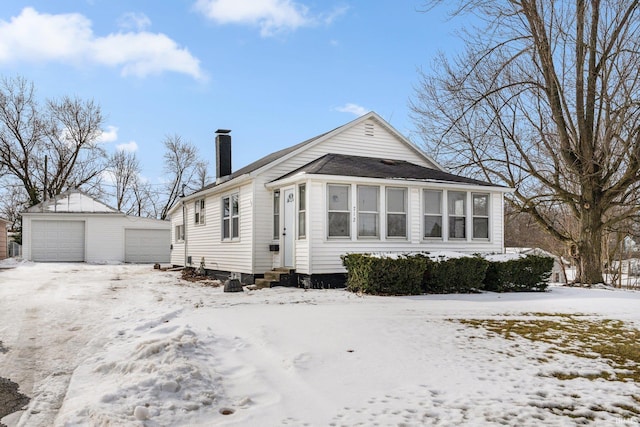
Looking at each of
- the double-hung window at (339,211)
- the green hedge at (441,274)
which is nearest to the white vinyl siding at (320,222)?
the double-hung window at (339,211)

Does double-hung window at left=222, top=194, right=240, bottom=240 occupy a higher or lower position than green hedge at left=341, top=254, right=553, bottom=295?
higher

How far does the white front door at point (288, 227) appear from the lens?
1292 centimetres

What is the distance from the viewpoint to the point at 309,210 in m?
12.1

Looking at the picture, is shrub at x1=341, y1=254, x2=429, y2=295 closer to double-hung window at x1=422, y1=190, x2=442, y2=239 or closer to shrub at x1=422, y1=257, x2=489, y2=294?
shrub at x1=422, y1=257, x2=489, y2=294

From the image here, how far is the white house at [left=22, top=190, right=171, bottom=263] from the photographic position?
26.6 m

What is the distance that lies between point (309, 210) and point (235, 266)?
154 inches

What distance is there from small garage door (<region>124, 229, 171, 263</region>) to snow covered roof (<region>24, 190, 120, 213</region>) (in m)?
1.82

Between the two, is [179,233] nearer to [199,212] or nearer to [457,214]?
[199,212]

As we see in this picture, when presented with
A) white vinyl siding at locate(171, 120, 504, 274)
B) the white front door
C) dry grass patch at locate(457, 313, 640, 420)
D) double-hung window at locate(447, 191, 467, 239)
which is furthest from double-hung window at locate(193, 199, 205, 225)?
dry grass patch at locate(457, 313, 640, 420)

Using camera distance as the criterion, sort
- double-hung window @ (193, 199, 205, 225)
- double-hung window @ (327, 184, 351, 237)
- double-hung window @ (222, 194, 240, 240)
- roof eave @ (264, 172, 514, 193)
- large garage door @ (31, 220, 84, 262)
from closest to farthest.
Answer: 1. roof eave @ (264, 172, 514, 193)
2. double-hung window @ (327, 184, 351, 237)
3. double-hung window @ (222, 194, 240, 240)
4. double-hung window @ (193, 199, 205, 225)
5. large garage door @ (31, 220, 84, 262)

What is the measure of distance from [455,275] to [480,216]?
386cm

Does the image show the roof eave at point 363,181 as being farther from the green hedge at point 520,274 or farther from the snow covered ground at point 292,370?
the snow covered ground at point 292,370

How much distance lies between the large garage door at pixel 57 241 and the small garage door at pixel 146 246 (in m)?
2.44

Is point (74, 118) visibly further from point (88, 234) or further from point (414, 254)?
point (414, 254)
